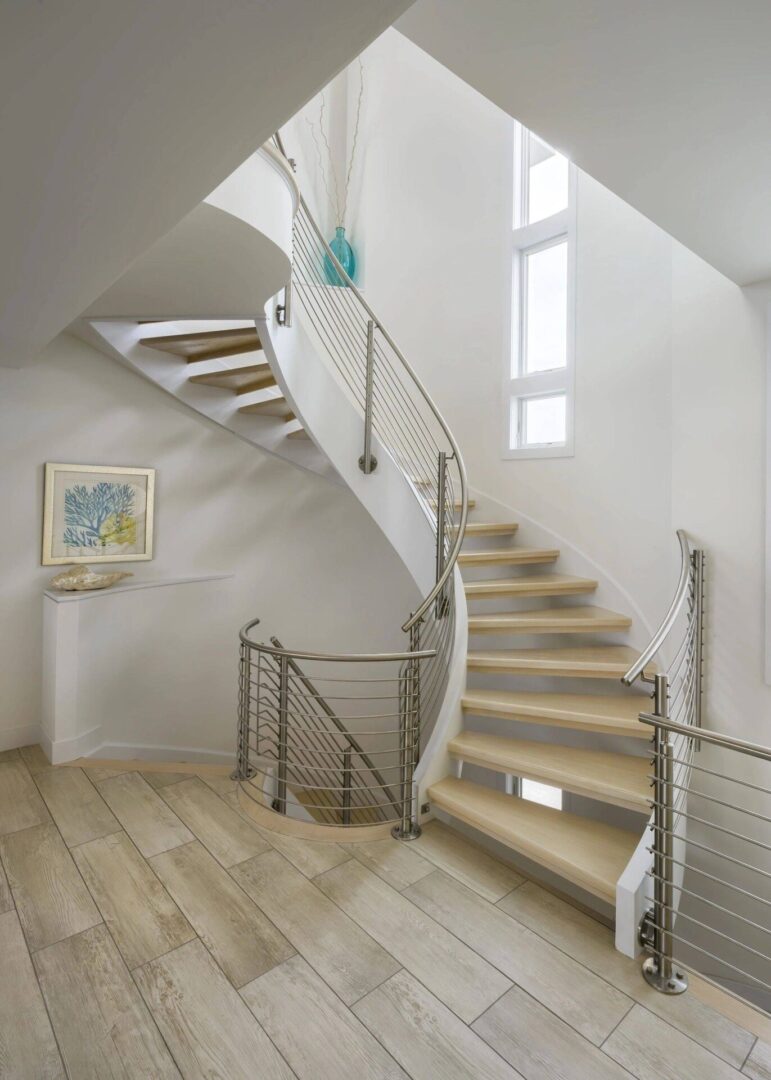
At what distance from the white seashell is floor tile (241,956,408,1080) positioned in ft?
8.89

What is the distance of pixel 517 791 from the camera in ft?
14.4

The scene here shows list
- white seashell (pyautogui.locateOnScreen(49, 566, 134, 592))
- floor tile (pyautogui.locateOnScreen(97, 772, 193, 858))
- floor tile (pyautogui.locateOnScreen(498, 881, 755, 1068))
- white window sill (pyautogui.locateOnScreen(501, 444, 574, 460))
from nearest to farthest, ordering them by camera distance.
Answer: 1. floor tile (pyautogui.locateOnScreen(498, 881, 755, 1068))
2. floor tile (pyautogui.locateOnScreen(97, 772, 193, 858))
3. white seashell (pyautogui.locateOnScreen(49, 566, 134, 592))
4. white window sill (pyautogui.locateOnScreen(501, 444, 574, 460))

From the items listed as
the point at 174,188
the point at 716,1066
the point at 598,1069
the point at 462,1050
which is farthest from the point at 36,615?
the point at 716,1066

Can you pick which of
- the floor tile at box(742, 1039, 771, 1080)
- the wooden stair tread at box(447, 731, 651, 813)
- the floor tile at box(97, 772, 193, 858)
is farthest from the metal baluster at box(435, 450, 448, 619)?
the floor tile at box(742, 1039, 771, 1080)

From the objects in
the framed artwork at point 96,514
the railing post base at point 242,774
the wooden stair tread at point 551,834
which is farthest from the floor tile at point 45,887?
the framed artwork at point 96,514

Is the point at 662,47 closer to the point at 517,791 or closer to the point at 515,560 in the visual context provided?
the point at 515,560

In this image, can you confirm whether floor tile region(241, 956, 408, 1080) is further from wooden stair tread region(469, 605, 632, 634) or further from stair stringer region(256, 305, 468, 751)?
wooden stair tread region(469, 605, 632, 634)

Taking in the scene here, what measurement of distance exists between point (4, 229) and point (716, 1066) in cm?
338

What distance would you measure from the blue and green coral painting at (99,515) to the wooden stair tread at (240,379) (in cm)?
100

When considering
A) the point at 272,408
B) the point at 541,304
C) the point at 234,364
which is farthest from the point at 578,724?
the point at 234,364

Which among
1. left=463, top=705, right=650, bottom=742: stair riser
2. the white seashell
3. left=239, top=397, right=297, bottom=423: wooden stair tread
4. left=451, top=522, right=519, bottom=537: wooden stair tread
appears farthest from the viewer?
left=451, top=522, right=519, bottom=537: wooden stair tread

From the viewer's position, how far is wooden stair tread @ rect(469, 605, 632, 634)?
3.55 m

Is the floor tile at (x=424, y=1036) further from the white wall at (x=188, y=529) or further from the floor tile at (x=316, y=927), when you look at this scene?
the white wall at (x=188, y=529)

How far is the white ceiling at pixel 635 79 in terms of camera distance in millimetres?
1431
